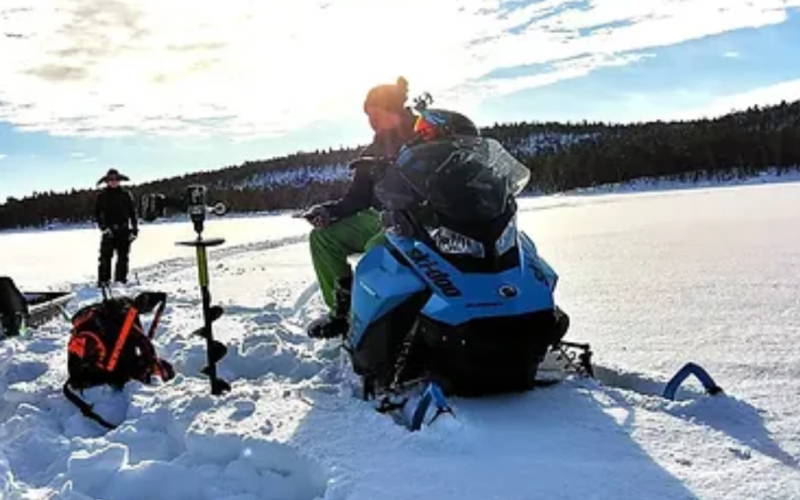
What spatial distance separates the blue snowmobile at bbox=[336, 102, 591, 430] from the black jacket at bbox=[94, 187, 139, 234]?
27.1 ft

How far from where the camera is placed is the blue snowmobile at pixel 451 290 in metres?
3.44

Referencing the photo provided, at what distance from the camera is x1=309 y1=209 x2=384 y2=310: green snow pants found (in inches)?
219

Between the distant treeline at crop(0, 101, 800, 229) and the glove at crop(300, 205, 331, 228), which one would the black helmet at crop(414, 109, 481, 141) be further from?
the distant treeline at crop(0, 101, 800, 229)

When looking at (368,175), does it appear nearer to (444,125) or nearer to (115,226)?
(444,125)

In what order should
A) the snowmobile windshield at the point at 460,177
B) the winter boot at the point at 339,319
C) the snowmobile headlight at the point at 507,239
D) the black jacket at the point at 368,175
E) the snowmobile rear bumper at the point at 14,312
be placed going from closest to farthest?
1. the snowmobile headlight at the point at 507,239
2. the snowmobile windshield at the point at 460,177
3. the black jacket at the point at 368,175
4. the winter boot at the point at 339,319
5. the snowmobile rear bumper at the point at 14,312

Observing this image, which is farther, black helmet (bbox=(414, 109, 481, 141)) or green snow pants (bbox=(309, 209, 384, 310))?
green snow pants (bbox=(309, 209, 384, 310))

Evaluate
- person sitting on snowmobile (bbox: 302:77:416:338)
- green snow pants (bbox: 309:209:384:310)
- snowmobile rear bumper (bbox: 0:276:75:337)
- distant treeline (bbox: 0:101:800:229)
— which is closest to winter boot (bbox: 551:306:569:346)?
person sitting on snowmobile (bbox: 302:77:416:338)

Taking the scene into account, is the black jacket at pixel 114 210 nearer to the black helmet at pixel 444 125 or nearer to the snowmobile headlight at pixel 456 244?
the black helmet at pixel 444 125

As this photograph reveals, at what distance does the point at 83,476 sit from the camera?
10.1 feet

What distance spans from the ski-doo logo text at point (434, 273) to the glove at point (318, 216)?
1460 millimetres

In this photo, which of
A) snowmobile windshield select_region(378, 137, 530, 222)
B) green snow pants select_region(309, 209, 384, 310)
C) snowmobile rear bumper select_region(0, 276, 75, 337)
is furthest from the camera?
snowmobile rear bumper select_region(0, 276, 75, 337)

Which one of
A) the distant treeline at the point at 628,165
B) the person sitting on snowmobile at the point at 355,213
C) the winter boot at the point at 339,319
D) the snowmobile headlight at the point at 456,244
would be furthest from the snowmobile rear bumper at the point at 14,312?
the distant treeline at the point at 628,165

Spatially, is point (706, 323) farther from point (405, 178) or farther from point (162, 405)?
point (162, 405)

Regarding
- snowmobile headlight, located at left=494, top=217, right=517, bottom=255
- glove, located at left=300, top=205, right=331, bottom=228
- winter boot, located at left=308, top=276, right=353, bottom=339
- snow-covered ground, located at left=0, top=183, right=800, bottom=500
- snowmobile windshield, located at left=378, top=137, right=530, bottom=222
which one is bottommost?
snow-covered ground, located at left=0, top=183, right=800, bottom=500
